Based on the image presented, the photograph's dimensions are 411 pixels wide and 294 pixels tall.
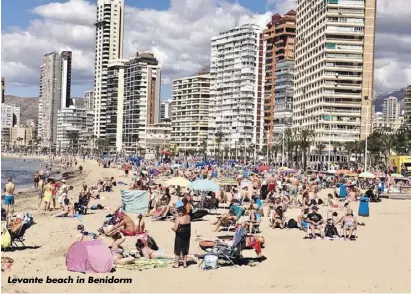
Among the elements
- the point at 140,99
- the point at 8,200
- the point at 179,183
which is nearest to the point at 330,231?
the point at 179,183

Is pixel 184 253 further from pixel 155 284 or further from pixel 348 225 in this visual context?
pixel 348 225

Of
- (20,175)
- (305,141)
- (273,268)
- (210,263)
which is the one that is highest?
(305,141)

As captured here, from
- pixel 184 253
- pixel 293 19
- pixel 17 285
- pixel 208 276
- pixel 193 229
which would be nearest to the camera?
pixel 17 285

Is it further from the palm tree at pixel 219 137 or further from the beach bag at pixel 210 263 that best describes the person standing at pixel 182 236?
the palm tree at pixel 219 137

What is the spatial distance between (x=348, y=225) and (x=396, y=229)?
3563mm

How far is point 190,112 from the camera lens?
161 m

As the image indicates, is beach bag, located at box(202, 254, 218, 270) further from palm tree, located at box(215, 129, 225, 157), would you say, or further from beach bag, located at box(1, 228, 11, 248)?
palm tree, located at box(215, 129, 225, 157)

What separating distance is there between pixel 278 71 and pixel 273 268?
110371 mm

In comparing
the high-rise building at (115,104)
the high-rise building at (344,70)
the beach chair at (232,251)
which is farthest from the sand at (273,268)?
the high-rise building at (115,104)

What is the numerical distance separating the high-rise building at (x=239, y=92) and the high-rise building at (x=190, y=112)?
19.6 ft

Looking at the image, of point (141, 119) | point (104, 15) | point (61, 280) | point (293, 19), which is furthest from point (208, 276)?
point (104, 15)

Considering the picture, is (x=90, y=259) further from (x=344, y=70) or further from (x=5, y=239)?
(x=344, y=70)

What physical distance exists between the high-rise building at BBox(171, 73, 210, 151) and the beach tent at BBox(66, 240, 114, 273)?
143 metres

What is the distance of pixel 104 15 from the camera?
196750 mm
